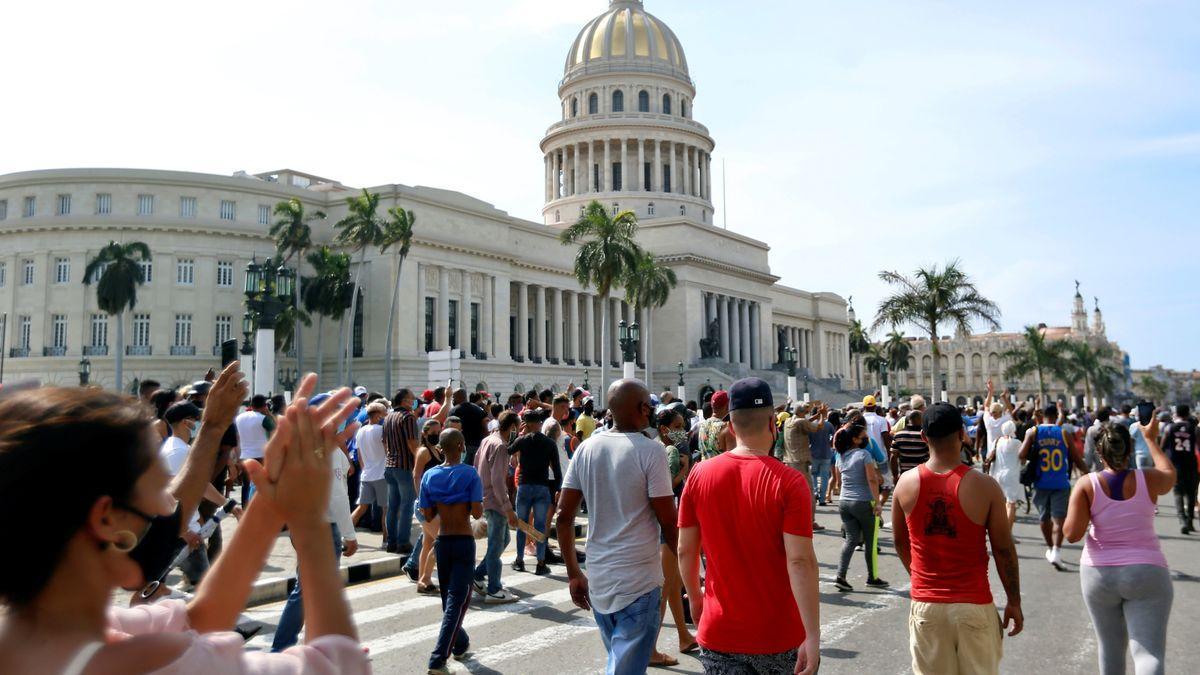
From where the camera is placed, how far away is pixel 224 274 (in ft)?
154

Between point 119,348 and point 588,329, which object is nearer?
point 119,348

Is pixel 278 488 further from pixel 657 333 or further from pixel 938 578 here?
pixel 657 333

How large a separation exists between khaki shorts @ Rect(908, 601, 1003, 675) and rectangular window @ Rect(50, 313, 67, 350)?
50.8 metres

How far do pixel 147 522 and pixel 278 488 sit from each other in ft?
0.82

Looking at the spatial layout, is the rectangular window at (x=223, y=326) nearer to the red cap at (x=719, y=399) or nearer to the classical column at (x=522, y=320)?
the classical column at (x=522, y=320)

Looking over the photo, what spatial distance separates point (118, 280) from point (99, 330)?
5.02 meters

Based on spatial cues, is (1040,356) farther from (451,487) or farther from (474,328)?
(451,487)

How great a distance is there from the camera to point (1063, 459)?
463 inches

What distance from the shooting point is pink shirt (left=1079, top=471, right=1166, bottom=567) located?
17.0 feet

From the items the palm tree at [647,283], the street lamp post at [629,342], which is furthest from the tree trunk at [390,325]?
the street lamp post at [629,342]

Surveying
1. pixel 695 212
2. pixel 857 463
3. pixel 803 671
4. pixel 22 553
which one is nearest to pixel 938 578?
pixel 803 671

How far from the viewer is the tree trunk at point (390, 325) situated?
1711 inches

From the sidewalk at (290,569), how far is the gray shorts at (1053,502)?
888 cm

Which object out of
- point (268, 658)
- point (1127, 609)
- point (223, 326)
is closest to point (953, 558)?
point (1127, 609)
